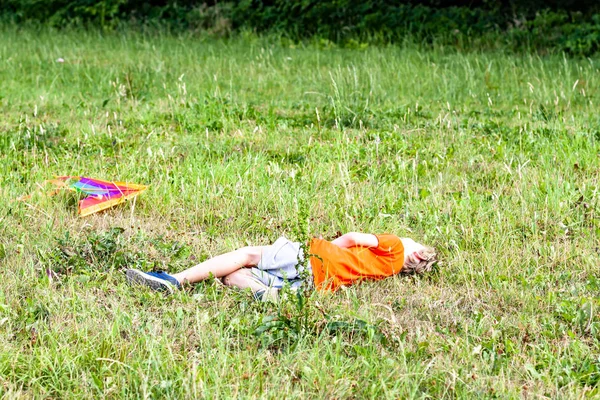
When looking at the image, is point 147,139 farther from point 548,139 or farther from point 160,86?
point 548,139

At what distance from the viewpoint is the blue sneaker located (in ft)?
14.5

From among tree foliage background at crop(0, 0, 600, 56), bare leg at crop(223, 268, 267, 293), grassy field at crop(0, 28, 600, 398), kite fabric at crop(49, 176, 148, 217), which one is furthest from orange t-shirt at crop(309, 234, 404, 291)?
tree foliage background at crop(0, 0, 600, 56)

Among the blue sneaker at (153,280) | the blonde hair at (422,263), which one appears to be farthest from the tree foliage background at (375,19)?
the blue sneaker at (153,280)

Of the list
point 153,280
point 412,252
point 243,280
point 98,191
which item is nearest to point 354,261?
point 412,252

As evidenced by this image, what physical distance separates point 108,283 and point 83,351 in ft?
3.28

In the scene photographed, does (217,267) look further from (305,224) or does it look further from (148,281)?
(305,224)

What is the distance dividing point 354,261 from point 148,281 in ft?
3.92

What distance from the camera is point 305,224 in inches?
167

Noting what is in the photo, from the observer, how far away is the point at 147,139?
7.37m

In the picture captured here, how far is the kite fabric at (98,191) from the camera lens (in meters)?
5.63

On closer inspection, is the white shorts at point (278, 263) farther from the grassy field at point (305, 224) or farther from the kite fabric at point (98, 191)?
the kite fabric at point (98, 191)

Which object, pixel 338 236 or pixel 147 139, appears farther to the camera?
pixel 147 139

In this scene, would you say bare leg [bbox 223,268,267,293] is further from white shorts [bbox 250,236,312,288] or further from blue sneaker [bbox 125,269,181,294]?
blue sneaker [bbox 125,269,181,294]

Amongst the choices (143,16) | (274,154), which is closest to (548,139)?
(274,154)
